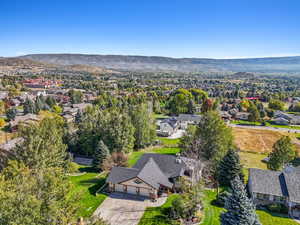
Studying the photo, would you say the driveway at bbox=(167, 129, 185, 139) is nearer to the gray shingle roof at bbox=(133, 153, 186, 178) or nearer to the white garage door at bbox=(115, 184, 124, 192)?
the gray shingle roof at bbox=(133, 153, 186, 178)

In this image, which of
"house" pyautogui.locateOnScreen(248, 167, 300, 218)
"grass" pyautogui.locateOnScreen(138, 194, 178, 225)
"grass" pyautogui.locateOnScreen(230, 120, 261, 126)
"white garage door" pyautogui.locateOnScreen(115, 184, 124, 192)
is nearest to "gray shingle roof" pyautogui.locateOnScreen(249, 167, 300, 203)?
"house" pyautogui.locateOnScreen(248, 167, 300, 218)

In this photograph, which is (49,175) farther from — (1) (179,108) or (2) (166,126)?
(1) (179,108)

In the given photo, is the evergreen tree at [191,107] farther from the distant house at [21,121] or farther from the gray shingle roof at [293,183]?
the gray shingle roof at [293,183]

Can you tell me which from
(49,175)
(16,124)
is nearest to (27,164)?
(49,175)

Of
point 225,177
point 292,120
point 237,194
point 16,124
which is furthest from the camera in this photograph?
point 292,120

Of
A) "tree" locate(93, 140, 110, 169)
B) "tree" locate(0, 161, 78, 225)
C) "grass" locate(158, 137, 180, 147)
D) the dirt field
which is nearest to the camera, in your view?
"tree" locate(0, 161, 78, 225)

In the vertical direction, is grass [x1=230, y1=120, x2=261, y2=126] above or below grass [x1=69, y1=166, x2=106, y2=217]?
below

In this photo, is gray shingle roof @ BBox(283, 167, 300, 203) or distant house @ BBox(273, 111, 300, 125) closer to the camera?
gray shingle roof @ BBox(283, 167, 300, 203)

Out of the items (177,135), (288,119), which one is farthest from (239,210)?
(288,119)
